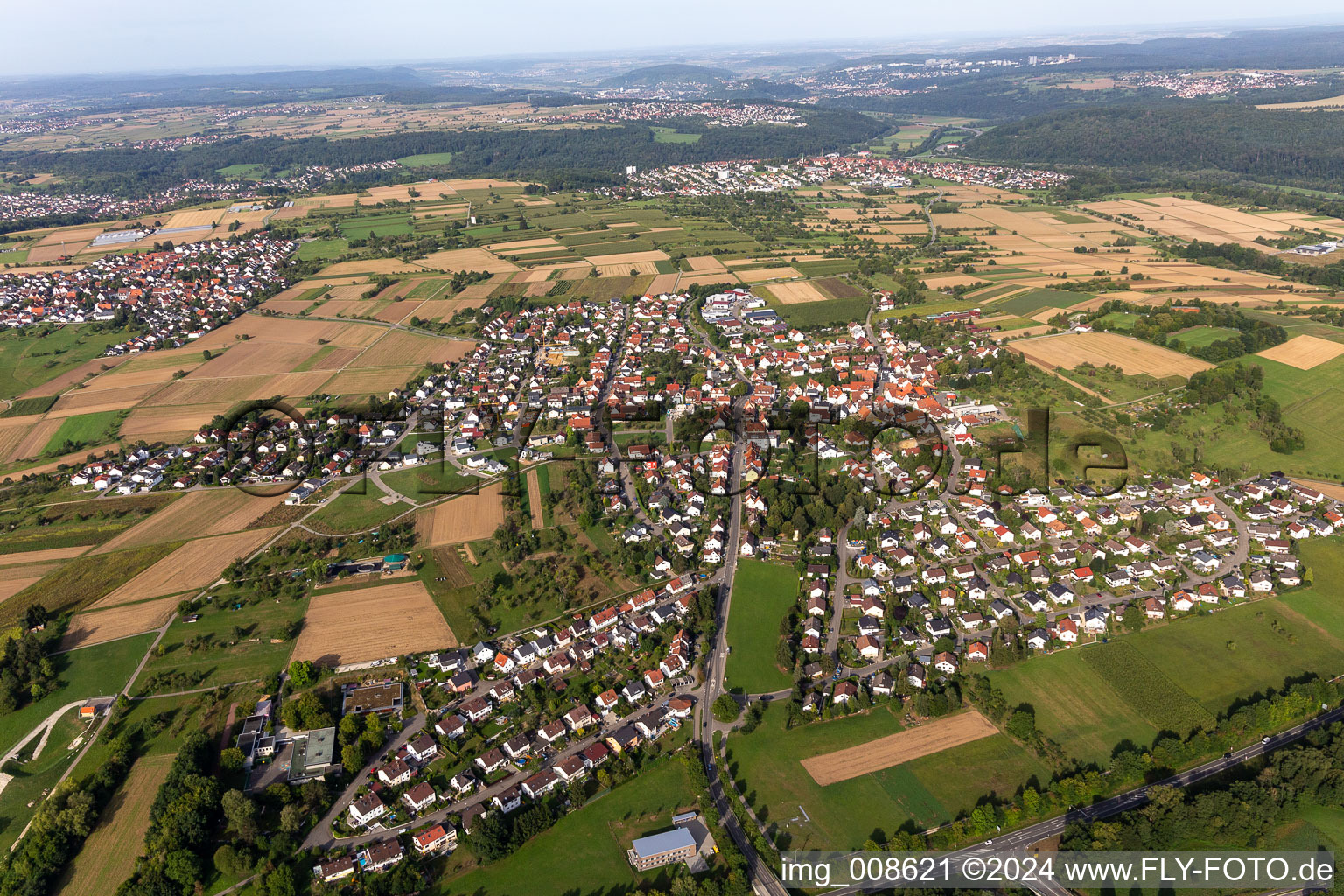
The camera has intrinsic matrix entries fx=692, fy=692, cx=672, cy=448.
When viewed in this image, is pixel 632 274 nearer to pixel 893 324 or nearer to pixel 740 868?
pixel 893 324

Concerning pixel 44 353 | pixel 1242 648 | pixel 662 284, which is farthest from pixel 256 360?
pixel 1242 648

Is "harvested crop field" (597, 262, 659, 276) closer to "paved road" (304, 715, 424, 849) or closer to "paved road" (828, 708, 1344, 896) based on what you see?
"paved road" (304, 715, 424, 849)

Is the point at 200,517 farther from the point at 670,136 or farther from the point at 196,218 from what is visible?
the point at 670,136

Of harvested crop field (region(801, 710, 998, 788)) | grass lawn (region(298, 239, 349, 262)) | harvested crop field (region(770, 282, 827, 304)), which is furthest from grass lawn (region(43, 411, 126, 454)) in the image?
harvested crop field (region(770, 282, 827, 304))

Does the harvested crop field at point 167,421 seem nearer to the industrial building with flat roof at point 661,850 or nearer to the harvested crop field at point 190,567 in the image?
the harvested crop field at point 190,567

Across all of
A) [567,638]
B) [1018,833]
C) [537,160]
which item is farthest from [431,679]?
[537,160]

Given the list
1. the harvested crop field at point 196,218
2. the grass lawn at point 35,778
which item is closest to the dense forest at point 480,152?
the harvested crop field at point 196,218
